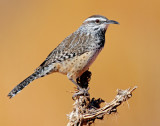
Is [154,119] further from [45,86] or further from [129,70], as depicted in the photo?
[45,86]

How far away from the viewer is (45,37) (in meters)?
7.37

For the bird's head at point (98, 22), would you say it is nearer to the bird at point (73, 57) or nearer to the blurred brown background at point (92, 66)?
the bird at point (73, 57)

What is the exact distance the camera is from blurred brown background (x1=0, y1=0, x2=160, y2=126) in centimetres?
600

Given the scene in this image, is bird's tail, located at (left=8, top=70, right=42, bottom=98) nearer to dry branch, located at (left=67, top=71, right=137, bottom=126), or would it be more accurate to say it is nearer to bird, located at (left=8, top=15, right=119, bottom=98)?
bird, located at (left=8, top=15, right=119, bottom=98)

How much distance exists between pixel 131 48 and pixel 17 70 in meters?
2.19

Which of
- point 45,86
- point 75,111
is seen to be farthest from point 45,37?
point 75,111

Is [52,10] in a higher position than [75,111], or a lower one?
higher

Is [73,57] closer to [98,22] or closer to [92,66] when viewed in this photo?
[98,22]

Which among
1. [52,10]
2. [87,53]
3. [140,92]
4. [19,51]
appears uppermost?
[52,10]

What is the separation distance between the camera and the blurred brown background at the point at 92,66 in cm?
600

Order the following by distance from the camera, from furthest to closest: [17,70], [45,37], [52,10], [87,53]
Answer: [52,10], [45,37], [17,70], [87,53]

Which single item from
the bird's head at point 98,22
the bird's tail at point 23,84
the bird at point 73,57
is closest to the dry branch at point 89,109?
the bird's tail at point 23,84

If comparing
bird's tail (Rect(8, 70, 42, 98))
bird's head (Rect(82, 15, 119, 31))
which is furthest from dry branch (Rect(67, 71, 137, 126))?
bird's head (Rect(82, 15, 119, 31))

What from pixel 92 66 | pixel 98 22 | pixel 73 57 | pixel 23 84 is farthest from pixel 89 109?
pixel 92 66
